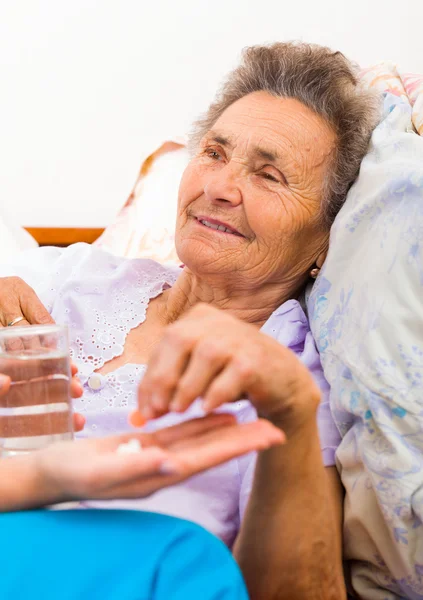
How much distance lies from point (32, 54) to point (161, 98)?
49cm

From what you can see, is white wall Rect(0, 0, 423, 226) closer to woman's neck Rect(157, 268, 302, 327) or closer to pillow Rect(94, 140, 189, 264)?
pillow Rect(94, 140, 189, 264)

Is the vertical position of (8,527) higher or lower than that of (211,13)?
lower

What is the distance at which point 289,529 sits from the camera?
34.2 inches

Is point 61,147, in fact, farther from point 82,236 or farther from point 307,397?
point 307,397

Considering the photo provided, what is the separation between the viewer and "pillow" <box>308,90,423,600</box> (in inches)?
38.4

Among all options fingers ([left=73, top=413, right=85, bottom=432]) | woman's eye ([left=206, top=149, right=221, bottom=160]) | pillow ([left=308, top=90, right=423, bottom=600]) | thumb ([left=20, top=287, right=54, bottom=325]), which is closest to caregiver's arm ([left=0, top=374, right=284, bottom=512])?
fingers ([left=73, top=413, right=85, bottom=432])

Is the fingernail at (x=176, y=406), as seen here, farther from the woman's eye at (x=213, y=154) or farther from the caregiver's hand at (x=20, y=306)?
the woman's eye at (x=213, y=154)

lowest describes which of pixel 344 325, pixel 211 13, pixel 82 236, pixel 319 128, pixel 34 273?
pixel 82 236

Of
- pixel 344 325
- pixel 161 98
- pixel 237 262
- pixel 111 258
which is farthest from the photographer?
pixel 161 98

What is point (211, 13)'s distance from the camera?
2.38m

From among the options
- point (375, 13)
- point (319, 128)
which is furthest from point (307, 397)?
point (375, 13)

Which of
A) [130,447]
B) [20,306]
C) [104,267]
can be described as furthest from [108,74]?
[130,447]

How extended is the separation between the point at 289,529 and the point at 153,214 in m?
1.32

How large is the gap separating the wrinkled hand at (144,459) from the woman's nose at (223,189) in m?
0.70
